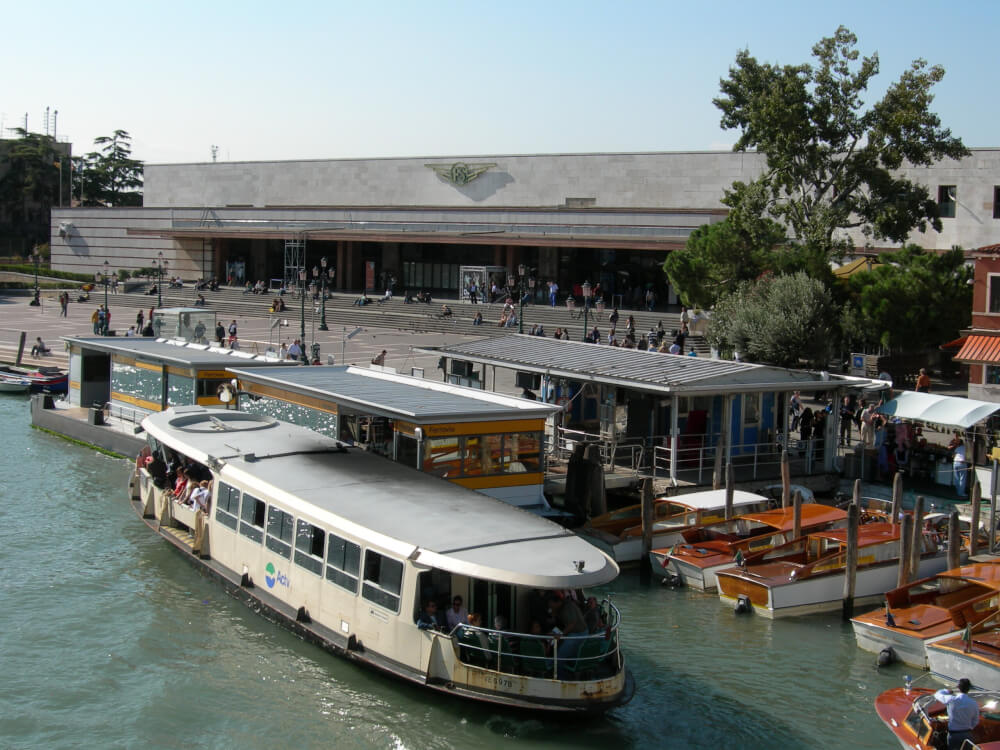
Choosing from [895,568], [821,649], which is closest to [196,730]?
[821,649]

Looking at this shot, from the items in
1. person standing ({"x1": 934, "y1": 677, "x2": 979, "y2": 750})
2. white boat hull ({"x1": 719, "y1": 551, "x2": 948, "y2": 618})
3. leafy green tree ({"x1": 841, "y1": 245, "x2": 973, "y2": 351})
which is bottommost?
white boat hull ({"x1": 719, "y1": 551, "x2": 948, "y2": 618})

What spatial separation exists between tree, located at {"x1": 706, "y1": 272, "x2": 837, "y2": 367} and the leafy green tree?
208 cm

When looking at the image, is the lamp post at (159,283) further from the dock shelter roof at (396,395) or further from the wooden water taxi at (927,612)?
the wooden water taxi at (927,612)

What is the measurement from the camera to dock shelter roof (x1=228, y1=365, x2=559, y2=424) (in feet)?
66.5

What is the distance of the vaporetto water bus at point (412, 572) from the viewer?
43.9ft

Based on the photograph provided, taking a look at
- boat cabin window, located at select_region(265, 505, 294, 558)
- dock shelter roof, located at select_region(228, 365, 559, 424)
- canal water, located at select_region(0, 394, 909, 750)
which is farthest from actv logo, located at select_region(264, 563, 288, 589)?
dock shelter roof, located at select_region(228, 365, 559, 424)

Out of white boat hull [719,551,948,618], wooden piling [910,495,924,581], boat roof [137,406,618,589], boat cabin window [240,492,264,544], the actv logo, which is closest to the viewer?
boat roof [137,406,618,589]

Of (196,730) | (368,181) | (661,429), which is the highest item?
(368,181)

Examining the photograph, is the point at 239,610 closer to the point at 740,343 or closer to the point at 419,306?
the point at 740,343

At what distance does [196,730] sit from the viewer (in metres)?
14.0

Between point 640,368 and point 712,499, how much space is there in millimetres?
4046

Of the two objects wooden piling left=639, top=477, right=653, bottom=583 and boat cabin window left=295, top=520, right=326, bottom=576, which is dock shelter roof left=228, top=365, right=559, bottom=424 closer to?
wooden piling left=639, top=477, right=653, bottom=583

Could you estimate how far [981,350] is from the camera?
31266 mm

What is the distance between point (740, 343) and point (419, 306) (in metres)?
28.4
